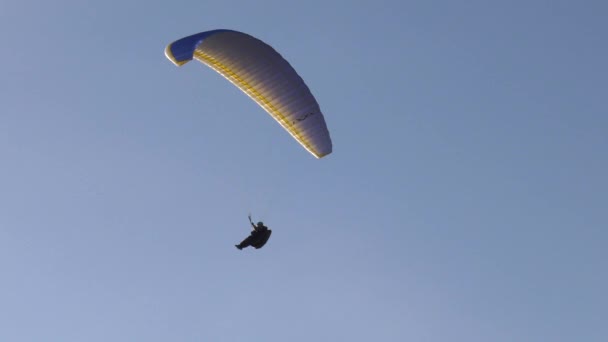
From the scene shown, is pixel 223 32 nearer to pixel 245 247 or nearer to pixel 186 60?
pixel 186 60

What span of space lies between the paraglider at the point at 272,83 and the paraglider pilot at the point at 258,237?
3.96m

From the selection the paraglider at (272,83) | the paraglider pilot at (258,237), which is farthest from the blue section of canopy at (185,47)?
the paraglider pilot at (258,237)

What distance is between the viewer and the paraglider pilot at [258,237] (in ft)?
187

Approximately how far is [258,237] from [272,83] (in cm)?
677

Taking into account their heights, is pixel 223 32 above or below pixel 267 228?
above

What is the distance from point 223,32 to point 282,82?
11.3 ft

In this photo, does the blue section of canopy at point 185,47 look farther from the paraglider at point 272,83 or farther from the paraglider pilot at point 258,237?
the paraglider pilot at point 258,237

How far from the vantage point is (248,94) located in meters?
56.9

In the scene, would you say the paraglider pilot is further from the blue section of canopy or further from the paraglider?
the blue section of canopy

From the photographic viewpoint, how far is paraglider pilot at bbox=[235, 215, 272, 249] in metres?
57.0

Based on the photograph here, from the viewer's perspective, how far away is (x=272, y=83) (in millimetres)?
56656

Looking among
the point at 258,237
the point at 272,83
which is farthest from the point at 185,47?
the point at 258,237

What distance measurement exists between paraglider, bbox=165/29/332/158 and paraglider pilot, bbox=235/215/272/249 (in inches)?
156

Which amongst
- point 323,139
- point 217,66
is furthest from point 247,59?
point 323,139
